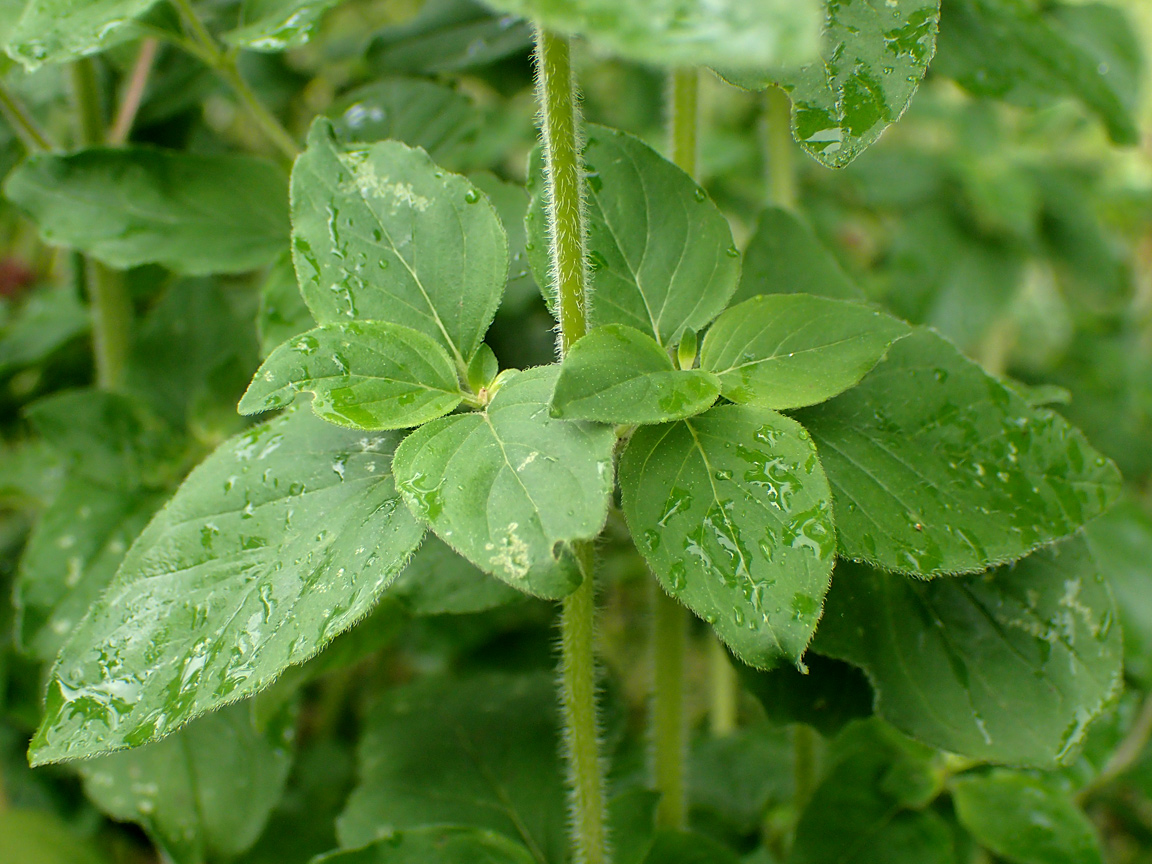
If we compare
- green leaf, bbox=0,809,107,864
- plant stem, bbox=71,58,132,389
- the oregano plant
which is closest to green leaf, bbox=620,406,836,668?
the oregano plant

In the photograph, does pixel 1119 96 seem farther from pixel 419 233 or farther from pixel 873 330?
pixel 419 233

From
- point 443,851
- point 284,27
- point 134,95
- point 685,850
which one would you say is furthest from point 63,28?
point 685,850

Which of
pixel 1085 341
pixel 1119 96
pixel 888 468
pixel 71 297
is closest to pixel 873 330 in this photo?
pixel 888 468

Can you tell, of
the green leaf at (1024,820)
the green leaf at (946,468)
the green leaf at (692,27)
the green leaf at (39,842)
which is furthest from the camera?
the green leaf at (39,842)

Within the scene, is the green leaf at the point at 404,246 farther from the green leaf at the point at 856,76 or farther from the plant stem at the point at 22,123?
the plant stem at the point at 22,123

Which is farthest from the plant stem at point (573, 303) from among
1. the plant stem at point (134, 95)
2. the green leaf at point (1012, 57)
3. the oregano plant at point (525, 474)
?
the plant stem at point (134, 95)

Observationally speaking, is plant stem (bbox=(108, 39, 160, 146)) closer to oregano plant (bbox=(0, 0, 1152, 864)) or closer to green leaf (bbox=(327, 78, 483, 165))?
oregano plant (bbox=(0, 0, 1152, 864))
